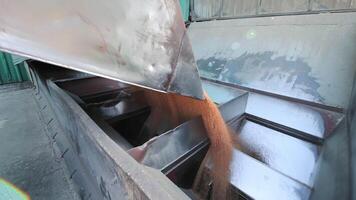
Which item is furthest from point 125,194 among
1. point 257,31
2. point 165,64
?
point 257,31

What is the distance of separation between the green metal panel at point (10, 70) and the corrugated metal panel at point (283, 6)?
11.4ft

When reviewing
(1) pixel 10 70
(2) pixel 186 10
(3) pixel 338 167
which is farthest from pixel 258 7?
(1) pixel 10 70

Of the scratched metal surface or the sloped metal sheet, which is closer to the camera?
the sloped metal sheet

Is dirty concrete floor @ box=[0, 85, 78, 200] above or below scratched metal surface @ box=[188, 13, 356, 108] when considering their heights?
below

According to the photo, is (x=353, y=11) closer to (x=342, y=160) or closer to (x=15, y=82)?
(x=342, y=160)

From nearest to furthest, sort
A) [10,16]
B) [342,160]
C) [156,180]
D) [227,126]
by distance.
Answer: [10,16] → [156,180] → [342,160] → [227,126]

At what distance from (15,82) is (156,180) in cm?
383

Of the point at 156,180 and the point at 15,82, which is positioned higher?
the point at 156,180

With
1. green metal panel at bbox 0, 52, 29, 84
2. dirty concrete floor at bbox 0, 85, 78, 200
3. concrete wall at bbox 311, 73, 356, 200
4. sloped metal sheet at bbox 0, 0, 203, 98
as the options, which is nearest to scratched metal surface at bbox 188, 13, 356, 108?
concrete wall at bbox 311, 73, 356, 200

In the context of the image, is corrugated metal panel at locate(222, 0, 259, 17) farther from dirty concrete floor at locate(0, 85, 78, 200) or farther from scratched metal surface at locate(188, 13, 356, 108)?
dirty concrete floor at locate(0, 85, 78, 200)

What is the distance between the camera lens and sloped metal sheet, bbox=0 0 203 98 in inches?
15.2

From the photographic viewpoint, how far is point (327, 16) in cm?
119

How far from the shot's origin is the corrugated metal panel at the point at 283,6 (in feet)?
4.33

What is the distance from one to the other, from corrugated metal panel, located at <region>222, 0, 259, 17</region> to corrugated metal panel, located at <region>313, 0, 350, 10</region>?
41 centimetres
